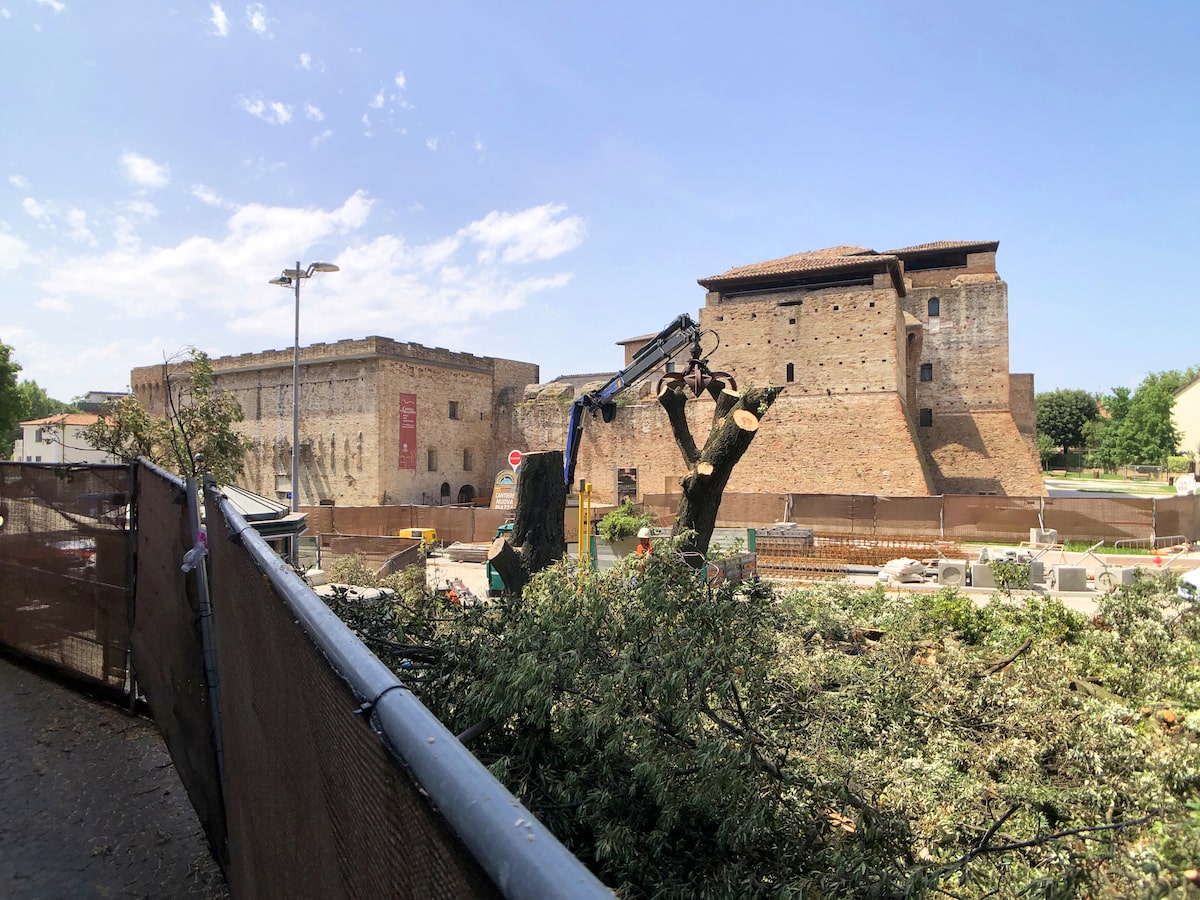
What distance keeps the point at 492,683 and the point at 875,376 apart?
25.5 meters

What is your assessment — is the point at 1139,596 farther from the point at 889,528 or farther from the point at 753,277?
the point at 753,277

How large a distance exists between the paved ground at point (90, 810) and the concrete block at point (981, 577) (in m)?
14.3

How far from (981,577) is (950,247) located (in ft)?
84.2

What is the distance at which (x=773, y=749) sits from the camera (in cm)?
325

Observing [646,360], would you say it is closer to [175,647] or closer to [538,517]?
[538,517]

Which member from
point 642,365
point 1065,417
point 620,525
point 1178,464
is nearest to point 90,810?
point 642,365

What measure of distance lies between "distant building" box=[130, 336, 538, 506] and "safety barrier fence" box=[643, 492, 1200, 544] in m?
13.1

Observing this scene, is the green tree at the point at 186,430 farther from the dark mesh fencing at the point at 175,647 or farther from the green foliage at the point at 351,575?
the dark mesh fencing at the point at 175,647

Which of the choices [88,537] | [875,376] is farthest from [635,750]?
[875,376]

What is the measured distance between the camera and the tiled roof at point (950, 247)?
33281 mm

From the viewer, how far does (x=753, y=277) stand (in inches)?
1153

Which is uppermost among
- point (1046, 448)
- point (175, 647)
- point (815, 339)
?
point (815, 339)

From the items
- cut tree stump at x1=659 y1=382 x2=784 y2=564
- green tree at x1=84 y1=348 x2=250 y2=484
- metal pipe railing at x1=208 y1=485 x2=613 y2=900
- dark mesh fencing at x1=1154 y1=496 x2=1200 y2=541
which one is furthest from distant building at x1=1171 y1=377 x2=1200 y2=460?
metal pipe railing at x1=208 y1=485 x2=613 y2=900

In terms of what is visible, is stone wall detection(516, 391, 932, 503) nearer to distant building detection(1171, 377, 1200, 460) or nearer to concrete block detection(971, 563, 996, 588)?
concrete block detection(971, 563, 996, 588)
